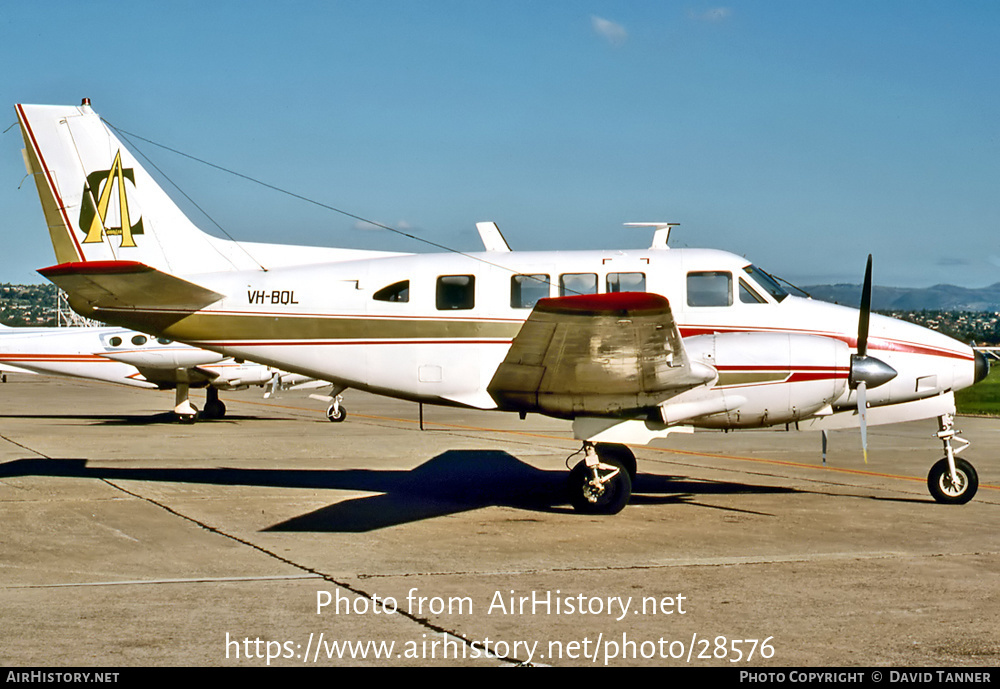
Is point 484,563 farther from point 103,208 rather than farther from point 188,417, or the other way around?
point 188,417

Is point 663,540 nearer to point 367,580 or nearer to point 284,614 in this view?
point 367,580

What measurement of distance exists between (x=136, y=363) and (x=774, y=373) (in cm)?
1886

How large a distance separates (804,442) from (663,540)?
11562mm

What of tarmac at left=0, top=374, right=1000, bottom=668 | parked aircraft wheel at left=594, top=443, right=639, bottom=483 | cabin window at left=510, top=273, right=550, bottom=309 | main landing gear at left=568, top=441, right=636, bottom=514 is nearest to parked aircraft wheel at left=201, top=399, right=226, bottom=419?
tarmac at left=0, top=374, right=1000, bottom=668

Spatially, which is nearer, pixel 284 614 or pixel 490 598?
pixel 284 614

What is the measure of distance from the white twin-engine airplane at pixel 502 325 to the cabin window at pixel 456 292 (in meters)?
0.02

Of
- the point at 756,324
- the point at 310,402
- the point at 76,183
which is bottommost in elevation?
the point at 310,402

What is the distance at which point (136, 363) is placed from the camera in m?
25.3

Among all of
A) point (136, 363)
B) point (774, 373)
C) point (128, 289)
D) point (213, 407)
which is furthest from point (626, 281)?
point (213, 407)

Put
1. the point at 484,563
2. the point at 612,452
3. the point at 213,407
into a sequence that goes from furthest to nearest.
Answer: the point at 213,407 → the point at 612,452 → the point at 484,563

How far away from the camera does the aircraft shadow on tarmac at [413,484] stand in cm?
1155

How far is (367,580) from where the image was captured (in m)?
8.20

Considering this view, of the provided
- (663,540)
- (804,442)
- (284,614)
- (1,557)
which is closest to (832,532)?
(663,540)

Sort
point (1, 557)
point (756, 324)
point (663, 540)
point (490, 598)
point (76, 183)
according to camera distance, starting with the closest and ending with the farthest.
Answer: point (490, 598)
point (1, 557)
point (663, 540)
point (756, 324)
point (76, 183)
